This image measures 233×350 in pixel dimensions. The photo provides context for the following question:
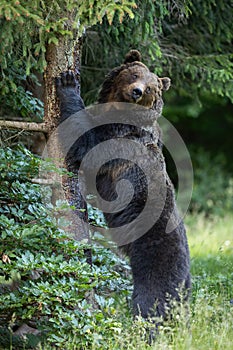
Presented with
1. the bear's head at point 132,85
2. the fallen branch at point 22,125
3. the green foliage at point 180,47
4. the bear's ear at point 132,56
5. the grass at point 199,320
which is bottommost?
the grass at point 199,320

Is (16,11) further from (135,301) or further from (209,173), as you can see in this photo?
(209,173)

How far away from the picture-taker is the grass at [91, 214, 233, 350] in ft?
14.9

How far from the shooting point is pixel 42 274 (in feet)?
15.9

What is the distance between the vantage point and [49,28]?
179 inches

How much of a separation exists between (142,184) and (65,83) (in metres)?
1.39

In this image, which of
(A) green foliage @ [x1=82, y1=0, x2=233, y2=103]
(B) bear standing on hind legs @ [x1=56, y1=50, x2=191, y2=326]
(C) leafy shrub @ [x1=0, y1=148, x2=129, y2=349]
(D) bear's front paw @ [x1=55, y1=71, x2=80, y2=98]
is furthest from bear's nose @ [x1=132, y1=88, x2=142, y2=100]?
(C) leafy shrub @ [x1=0, y1=148, x2=129, y2=349]

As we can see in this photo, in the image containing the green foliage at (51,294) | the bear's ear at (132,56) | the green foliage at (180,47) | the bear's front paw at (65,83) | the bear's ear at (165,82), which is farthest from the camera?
the green foliage at (180,47)

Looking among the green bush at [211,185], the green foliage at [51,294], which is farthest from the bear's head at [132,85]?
the green bush at [211,185]

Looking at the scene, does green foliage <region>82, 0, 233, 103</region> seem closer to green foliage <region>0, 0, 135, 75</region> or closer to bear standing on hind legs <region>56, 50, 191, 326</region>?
bear standing on hind legs <region>56, 50, 191, 326</region>

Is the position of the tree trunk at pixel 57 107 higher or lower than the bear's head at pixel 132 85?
lower

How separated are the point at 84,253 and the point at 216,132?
13553mm

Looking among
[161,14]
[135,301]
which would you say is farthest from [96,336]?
[161,14]

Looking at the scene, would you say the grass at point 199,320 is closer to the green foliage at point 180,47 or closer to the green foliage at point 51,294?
the green foliage at point 51,294

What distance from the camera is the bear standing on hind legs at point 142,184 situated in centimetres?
562
